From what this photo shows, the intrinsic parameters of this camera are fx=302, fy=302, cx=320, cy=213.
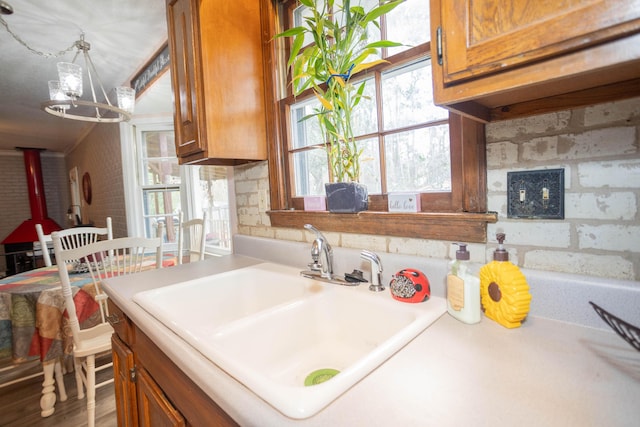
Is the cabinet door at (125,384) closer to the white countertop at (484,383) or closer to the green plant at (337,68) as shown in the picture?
the white countertop at (484,383)

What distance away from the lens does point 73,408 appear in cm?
199

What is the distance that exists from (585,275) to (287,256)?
1.04 m

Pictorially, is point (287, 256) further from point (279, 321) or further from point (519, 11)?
point (519, 11)

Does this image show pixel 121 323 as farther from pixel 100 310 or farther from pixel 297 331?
pixel 100 310

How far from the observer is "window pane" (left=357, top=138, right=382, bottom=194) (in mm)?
1215

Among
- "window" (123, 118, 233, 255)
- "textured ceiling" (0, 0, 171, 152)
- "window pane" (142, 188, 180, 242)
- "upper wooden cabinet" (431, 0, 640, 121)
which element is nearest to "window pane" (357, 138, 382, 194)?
"upper wooden cabinet" (431, 0, 640, 121)

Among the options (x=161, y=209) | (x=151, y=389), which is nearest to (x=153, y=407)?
(x=151, y=389)

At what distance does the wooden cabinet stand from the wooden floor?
0.91 metres

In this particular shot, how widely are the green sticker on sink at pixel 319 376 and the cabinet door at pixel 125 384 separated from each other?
684 millimetres

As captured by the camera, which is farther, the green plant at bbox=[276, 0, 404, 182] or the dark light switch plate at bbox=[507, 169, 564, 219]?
the green plant at bbox=[276, 0, 404, 182]

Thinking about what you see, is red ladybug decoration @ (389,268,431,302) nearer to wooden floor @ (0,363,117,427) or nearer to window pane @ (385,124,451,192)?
window pane @ (385,124,451,192)

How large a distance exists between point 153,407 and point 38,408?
6.10 ft

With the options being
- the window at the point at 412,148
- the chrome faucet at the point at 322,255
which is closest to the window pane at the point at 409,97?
the window at the point at 412,148

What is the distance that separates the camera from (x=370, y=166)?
4.07 feet
